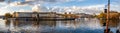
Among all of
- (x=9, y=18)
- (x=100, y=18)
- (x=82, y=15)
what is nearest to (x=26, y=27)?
(x=9, y=18)

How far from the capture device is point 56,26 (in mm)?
5715

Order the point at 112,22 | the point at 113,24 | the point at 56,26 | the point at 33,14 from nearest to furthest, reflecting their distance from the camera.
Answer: the point at 112,22 < the point at 113,24 < the point at 33,14 < the point at 56,26

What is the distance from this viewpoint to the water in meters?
5.34

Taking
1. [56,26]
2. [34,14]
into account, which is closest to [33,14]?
[34,14]

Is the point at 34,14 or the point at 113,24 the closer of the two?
the point at 113,24

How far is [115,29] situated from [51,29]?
1.67 metres

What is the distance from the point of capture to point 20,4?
5.23m

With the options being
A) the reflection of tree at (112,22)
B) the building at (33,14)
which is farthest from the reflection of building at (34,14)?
the reflection of tree at (112,22)

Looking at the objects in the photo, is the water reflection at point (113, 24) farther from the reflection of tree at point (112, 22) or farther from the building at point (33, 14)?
the building at point (33, 14)

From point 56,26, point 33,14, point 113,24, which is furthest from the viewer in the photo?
point 56,26

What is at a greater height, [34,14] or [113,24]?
[34,14]

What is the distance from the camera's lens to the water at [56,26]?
534 centimetres

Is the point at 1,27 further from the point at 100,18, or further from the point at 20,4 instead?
the point at 100,18

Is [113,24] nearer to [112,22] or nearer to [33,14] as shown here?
[112,22]
